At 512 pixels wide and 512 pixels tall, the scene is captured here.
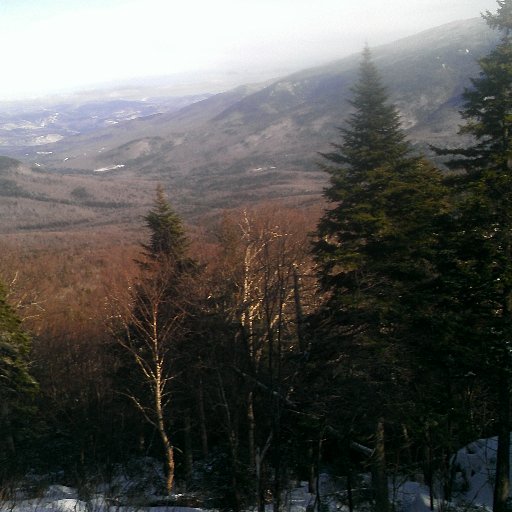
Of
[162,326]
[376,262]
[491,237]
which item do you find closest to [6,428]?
[162,326]

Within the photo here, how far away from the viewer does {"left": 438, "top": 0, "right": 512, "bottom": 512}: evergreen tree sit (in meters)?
8.66

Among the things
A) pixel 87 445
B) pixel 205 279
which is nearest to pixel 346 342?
pixel 205 279

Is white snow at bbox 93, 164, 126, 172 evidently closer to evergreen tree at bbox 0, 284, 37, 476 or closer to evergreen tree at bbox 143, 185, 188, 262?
evergreen tree at bbox 143, 185, 188, 262

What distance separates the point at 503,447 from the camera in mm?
9289

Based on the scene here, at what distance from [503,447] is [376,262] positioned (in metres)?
4.09

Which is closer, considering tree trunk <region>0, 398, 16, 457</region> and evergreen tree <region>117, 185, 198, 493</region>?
evergreen tree <region>117, 185, 198, 493</region>

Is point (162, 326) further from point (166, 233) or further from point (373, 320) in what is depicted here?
point (373, 320)

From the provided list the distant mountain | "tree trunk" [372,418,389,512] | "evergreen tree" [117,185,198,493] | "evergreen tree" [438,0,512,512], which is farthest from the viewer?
the distant mountain

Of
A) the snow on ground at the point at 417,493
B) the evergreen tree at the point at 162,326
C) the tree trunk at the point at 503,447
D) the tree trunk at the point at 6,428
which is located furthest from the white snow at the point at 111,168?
the tree trunk at the point at 503,447

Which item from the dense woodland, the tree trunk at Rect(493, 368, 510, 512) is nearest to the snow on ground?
the dense woodland

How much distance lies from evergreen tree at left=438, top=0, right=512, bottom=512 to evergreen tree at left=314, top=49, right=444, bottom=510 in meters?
0.91

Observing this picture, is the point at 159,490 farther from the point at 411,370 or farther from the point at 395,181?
the point at 395,181

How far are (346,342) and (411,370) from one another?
50.9 inches

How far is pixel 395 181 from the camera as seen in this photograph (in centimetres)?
1032
